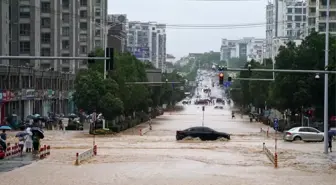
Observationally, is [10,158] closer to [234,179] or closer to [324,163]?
[234,179]

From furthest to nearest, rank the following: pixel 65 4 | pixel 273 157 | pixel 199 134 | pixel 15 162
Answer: pixel 65 4 < pixel 199 134 < pixel 273 157 < pixel 15 162

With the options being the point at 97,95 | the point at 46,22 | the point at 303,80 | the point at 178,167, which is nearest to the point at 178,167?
the point at 178,167

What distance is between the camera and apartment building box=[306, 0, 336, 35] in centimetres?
11943

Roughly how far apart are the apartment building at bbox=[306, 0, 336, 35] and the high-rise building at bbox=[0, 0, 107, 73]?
41260mm

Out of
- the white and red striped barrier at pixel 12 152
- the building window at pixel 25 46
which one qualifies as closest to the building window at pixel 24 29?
the building window at pixel 25 46

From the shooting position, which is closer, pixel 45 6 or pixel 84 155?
pixel 84 155

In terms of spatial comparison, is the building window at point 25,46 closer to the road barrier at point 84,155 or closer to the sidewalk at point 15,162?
the road barrier at point 84,155

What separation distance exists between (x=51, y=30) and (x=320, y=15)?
46.3 m

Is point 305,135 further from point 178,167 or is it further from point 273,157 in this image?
point 178,167

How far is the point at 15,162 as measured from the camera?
32.9m

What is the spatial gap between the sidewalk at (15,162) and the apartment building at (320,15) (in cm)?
9007

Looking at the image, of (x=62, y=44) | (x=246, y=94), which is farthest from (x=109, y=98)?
(x=246, y=94)

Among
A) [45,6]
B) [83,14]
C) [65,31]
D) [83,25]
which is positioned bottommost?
[65,31]

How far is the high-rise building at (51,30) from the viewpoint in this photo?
106 meters
